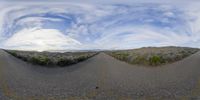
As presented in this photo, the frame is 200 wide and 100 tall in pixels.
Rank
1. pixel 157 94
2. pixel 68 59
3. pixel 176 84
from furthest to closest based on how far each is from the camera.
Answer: pixel 68 59, pixel 176 84, pixel 157 94

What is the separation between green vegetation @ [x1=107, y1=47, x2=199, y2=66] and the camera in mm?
82125

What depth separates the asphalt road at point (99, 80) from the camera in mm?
52344

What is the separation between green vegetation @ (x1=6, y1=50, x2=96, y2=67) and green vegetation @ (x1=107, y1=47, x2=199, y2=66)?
348 inches

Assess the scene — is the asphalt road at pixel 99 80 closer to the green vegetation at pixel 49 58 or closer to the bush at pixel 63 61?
the bush at pixel 63 61

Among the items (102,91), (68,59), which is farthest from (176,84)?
(68,59)

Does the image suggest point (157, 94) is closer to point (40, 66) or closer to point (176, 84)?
point (176, 84)

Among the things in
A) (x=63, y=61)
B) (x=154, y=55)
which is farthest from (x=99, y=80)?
(x=154, y=55)

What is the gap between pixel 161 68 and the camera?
78125 millimetres

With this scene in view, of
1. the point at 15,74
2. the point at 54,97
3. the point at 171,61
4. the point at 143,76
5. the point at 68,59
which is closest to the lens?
the point at 54,97

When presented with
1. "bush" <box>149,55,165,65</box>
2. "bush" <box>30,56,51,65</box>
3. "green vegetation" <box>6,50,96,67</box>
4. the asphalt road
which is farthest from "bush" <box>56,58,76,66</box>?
"bush" <box>149,55,165,65</box>

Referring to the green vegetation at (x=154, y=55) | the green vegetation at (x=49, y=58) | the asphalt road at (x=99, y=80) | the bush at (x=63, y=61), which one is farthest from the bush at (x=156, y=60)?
the bush at (x=63, y=61)

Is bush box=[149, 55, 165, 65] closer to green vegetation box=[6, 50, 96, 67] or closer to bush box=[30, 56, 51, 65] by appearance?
green vegetation box=[6, 50, 96, 67]

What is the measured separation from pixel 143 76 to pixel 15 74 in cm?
1847

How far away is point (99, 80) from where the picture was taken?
6562cm
